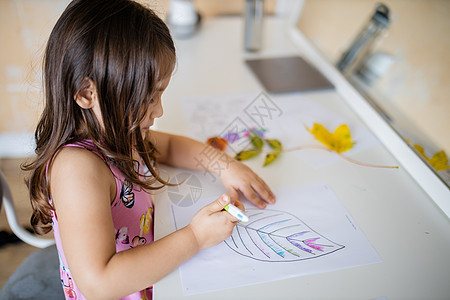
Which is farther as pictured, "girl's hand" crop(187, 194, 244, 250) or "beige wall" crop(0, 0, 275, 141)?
"beige wall" crop(0, 0, 275, 141)

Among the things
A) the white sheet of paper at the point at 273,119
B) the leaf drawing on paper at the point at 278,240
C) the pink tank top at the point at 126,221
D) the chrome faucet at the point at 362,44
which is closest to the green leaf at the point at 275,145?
the white sheet of paper at the point at 273,119

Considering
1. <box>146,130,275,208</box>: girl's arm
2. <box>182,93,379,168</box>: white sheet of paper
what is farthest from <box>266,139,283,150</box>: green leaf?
<box>146,130,275,208</box>: girl's arm

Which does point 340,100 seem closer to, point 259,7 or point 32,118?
point 259,7

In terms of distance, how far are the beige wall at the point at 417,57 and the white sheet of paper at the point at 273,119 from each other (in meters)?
0.15

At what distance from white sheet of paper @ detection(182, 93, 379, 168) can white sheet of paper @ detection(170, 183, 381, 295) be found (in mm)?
170

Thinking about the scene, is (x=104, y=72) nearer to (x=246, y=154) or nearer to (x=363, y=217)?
(x=246, y=154)

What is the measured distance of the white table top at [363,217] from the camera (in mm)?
604

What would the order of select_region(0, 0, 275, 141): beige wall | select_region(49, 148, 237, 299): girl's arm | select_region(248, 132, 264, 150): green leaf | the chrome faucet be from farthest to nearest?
select_region(0, 0, 275, 141): beige wall → the chrome faucet → select_region(248, 132, 264, 150): green leaf → select_region(49, 148, 237, 299): girl's arm

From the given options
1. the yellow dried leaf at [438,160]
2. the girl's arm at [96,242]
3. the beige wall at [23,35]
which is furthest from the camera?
the beige wall at [23,35]

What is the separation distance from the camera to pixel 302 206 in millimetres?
762

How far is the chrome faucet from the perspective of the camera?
46.0 inches

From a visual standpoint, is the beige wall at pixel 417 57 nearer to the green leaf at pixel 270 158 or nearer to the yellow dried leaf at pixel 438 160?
the yellow dried leaf at pixel 438 160

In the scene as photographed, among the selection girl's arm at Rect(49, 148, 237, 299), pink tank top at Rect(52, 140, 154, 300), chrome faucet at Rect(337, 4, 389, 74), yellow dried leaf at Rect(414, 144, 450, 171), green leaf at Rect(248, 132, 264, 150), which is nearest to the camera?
girl's arm at Rect(49, 148, 237, 299)

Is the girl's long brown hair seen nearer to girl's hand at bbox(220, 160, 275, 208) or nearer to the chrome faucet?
girl's hand at bbox(220, 160, 275, 208)
